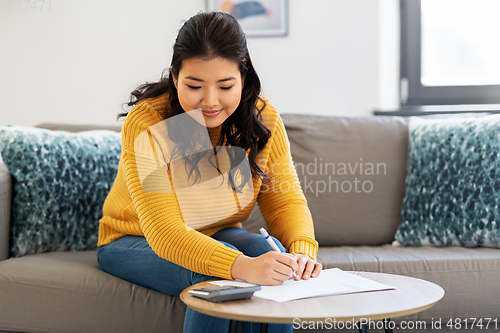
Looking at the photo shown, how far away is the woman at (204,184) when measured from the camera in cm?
88

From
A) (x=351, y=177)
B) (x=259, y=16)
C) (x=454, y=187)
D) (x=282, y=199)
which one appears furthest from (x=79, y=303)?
(x=259, y=16)

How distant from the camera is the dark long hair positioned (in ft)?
3.09

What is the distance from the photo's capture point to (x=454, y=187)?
1434mm

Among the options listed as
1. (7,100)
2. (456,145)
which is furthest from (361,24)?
(7,100)

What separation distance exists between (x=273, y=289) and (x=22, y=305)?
77cm

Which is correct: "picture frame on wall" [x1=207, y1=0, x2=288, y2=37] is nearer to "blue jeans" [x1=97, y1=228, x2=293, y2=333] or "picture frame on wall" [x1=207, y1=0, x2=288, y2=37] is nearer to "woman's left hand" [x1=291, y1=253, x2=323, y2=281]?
"blue jeans" [x1=97, y1=228, x2=293, y2=333]

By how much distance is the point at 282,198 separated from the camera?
3.76 feet

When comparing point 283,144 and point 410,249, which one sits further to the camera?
point 410,249

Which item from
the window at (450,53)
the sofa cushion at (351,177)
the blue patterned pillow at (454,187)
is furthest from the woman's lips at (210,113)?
the window at (450,53)

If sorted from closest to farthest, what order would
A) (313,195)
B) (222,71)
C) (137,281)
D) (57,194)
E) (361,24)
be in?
1. (222,71)
2. (137,281)
3. (57,194)
4. (313,195)
5. (361,24)

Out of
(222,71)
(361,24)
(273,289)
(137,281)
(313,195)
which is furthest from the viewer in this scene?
(361,24)

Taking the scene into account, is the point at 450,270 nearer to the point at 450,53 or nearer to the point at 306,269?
the point at 306,269

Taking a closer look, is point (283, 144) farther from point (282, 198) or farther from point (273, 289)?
point (273, 289)

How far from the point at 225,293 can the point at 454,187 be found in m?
1.04
